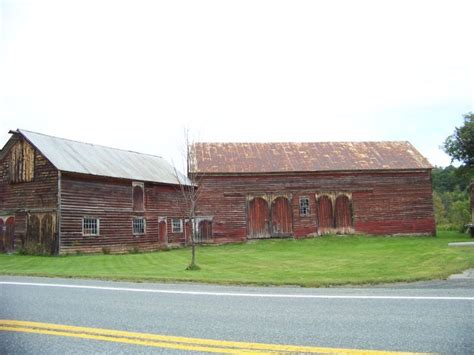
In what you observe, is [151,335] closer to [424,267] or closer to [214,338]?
[214,338]

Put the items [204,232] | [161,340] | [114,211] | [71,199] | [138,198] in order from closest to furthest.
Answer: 1. [161,340]
2. [71,199]
3. [114,211]
4. [138,198]
5. [204,232]

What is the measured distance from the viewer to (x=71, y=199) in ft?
80.9

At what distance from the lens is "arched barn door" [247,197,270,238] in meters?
32.2

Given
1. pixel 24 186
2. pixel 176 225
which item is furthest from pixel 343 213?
pixel 24 186

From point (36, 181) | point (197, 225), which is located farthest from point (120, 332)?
point (197, 225)

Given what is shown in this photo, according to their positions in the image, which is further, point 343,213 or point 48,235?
point 343,213

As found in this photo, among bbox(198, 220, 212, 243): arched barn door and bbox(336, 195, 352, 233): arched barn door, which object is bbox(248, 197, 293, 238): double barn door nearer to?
bbox(198, 220, 212, 243): arched barn door

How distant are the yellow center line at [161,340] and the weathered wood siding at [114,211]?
19183 mm

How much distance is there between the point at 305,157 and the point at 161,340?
3088 centimetres

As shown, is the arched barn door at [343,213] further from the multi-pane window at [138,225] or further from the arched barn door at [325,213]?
the multi-pane window at [138,225]

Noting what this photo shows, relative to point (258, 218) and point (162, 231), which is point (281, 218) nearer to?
point (258, 218)

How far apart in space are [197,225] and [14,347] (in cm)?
2729

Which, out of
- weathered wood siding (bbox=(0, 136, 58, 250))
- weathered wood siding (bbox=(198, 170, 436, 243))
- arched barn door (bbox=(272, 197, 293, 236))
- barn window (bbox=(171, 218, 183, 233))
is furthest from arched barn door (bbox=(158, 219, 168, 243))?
weathered wood siding (bbox=(0, 136, 58, 250))

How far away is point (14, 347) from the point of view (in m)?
5.01
